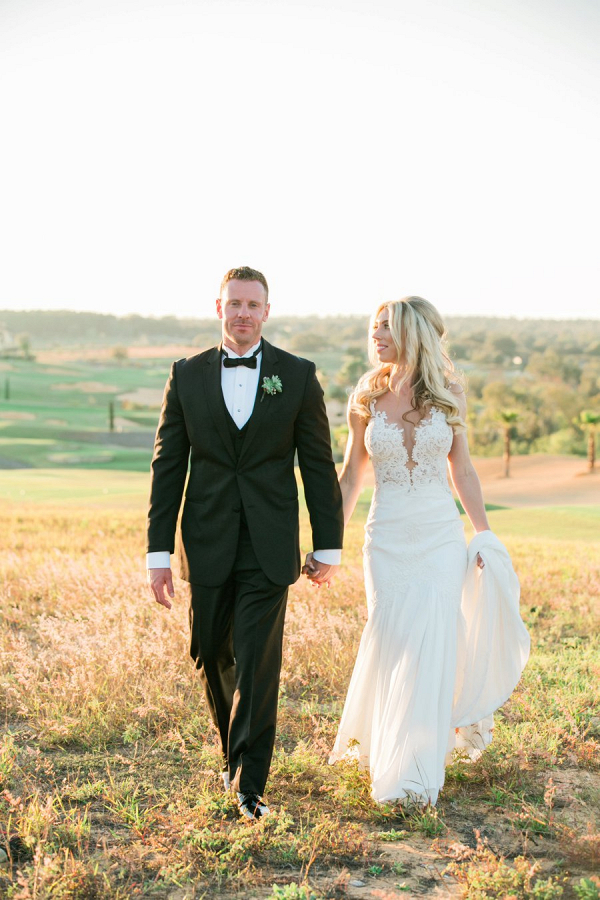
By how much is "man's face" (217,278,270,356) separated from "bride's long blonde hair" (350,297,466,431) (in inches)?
27.5

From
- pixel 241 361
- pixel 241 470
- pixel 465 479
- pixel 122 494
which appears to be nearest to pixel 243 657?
pixel 241 470

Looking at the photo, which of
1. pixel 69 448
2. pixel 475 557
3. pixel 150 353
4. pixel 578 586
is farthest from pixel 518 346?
pixel 475 557

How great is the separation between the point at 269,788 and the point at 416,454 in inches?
71.2

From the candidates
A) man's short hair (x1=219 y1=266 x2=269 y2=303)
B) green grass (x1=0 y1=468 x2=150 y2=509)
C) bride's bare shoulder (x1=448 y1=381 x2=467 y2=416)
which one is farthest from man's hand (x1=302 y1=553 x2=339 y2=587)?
green grass (x1=0 y1=468 x2=150 y2=509)

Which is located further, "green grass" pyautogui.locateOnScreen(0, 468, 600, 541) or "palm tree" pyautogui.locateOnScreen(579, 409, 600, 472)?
"palm tree" pyautogui.locateOnScreen(579, 409, 600, 472)

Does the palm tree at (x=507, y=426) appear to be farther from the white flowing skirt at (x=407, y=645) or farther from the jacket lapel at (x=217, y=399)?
the jacket lapel at (x=217, y=399)

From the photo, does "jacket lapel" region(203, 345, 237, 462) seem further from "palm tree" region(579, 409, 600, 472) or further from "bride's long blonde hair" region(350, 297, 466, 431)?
"palm tree" region(579, 409, 600, 472)

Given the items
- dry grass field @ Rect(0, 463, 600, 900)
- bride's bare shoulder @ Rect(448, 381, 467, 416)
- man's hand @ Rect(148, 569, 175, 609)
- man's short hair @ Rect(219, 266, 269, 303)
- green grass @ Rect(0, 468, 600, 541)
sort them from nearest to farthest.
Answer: dry grass field @ Rect(0, 463, 600, 900), man's short hair @ Rect(219, 266, 269, 303), man's hand @ Rect(148, 569, 175, 609), bride's bare shoulder @ Rect(448, 381, 467, 416), green grass @ Rect(0, 468, 600, 541)

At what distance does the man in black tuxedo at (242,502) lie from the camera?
3930 millimetres

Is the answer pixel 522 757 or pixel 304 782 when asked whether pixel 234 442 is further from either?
pixel 522 757

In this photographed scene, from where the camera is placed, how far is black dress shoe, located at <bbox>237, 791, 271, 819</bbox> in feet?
12.4

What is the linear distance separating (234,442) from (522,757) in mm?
2185

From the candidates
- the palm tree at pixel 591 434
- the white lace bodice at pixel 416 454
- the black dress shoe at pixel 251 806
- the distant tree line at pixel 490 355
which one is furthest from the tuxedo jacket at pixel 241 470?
the distant tree line at pixel 490 355

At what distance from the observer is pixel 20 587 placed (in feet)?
27.6
